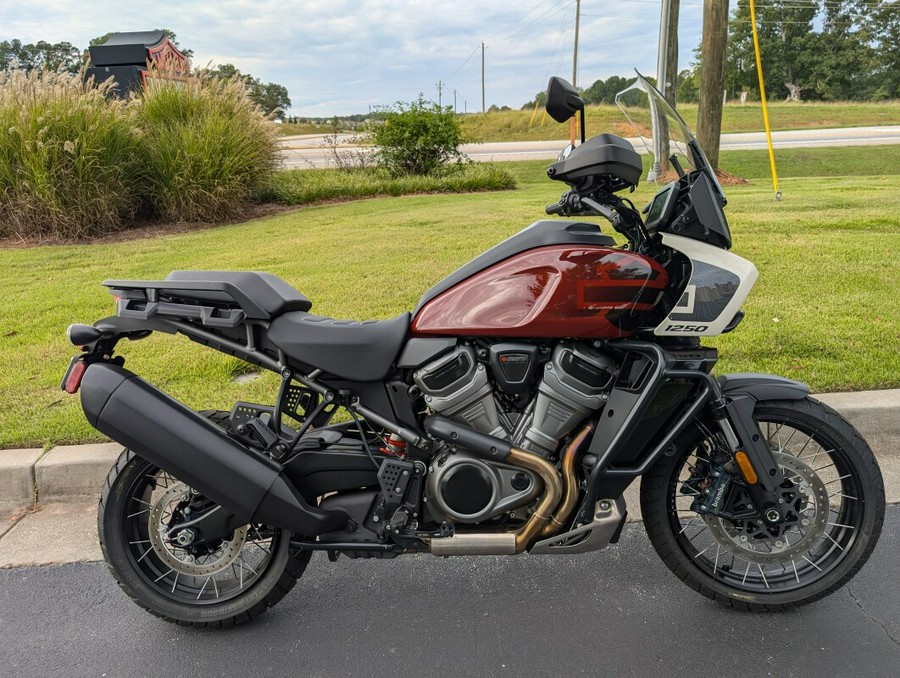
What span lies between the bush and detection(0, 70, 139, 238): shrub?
6217 mm

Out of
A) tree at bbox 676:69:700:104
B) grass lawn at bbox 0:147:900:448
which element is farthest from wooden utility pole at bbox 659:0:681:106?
tree at bbox 676:69:700:104

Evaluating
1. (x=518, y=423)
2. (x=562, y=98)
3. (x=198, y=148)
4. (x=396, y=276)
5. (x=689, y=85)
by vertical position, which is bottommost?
(x=396, y=276)

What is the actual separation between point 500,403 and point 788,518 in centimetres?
110

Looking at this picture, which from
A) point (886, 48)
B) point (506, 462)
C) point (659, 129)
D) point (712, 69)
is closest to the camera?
point (506, 462)

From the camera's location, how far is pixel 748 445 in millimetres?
2346

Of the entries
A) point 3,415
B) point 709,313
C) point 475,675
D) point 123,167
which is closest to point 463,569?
point 475,675

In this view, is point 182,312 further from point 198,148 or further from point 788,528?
point 198,148

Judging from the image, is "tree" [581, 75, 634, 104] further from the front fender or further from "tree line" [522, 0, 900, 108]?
"tree line" [522, 0, 900, 108]

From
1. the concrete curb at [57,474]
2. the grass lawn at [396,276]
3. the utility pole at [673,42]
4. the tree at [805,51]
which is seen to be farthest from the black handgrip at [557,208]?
the tree at [805,51]

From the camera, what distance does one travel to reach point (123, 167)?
10.2 metres

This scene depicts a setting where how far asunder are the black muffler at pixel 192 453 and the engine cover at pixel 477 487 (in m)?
0.43

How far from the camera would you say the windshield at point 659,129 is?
7.89ft

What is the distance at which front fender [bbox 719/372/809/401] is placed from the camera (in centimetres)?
238

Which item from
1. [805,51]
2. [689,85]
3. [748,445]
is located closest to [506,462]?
[748,445]
